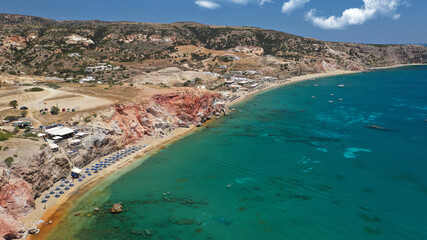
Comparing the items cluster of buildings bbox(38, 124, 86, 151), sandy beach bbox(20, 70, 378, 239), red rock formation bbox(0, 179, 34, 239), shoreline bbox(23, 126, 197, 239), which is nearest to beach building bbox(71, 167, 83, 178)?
sandy beach bbox(20, 70, 378, 239)

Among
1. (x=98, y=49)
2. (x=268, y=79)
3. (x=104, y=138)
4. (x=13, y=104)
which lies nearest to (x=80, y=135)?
(x=104, y=138)

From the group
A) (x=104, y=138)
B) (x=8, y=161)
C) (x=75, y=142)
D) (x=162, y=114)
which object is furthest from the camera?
(x=162, y=114)

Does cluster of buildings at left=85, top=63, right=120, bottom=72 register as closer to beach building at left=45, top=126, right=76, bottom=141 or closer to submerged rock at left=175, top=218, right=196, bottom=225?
beach building at left=45, top=126, right=76, bottom=141

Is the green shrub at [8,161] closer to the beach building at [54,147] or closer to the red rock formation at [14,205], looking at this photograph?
the red rock formation at [14,205]

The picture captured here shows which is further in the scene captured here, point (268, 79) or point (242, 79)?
point (268, 79)

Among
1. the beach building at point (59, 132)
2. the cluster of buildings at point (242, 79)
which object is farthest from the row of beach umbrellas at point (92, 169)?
the cluster of buildings at point (242, 79)

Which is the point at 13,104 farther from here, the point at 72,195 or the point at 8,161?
the point at 72,195
